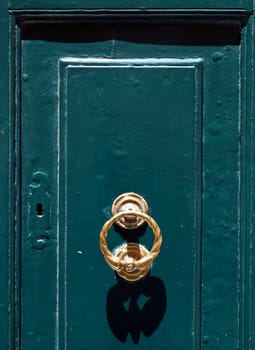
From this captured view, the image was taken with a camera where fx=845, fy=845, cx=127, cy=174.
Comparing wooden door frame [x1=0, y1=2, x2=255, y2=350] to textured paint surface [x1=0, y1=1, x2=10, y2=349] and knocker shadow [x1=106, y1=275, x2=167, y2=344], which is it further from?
knocker shadow [x1=106, y1=275, x2=167, y2=344]


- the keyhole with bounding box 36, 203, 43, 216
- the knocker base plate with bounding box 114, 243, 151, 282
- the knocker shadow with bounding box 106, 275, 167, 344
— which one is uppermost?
the keyhole with bounding box 36, 203, 43, 216

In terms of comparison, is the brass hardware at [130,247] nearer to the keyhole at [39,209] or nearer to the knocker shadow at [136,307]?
the knocker shadow at [136,307]

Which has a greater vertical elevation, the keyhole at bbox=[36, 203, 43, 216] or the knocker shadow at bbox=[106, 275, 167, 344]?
the keyhole at bbox=[36, 203, 43, 216]

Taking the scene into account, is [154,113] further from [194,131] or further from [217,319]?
[217,319]

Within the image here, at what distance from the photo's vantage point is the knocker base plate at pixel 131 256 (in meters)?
2.01

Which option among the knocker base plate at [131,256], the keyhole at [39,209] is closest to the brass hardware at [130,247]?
the knocker base plate at [131,256]

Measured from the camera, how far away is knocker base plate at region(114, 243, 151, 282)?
2.01 m

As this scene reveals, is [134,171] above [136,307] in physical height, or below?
above

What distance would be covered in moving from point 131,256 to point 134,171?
0.21 meters

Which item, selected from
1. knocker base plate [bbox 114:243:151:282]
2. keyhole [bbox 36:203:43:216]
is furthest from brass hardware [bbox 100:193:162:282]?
keyhole [bbox 36:203:43:216]

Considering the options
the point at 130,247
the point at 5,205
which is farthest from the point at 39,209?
the point at 130,247

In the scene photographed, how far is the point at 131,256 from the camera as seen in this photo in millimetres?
2039

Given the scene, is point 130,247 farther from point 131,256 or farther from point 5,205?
point 5,205

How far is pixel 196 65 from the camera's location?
2.05 m
